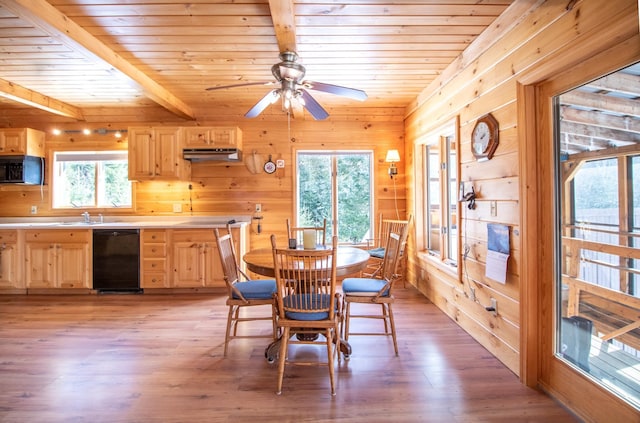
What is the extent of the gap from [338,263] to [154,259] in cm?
282

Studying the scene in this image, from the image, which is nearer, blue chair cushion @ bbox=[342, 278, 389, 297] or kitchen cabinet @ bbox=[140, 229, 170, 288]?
blue chair cushion @ bbox=[342, 278, 389, 297]

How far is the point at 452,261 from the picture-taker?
3.42 m

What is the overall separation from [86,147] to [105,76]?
5.26 feet

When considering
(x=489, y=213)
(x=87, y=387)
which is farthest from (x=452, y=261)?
(x=87, y=387)

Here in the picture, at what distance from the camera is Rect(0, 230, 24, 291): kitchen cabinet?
13.2 feet

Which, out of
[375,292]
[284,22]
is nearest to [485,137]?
[375,292]

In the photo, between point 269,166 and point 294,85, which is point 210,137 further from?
point 294,85

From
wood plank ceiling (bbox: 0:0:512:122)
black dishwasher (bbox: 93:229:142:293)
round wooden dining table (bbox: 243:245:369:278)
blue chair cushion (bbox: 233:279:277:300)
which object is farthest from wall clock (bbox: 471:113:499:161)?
black dishwasher (bbox: 93:229:142:293)

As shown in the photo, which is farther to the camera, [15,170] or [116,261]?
[15,170]

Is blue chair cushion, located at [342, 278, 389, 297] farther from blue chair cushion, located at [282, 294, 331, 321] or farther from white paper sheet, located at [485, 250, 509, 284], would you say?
white paper sheet, located at [485, 250, 509, 284]

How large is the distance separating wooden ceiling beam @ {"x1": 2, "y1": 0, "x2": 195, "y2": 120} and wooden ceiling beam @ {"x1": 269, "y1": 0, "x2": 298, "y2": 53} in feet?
4.93

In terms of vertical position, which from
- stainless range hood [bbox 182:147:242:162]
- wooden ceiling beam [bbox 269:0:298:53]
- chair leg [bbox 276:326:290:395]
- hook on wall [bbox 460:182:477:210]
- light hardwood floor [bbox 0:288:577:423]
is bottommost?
light hardwood floor [bbox 0:288:577:423]

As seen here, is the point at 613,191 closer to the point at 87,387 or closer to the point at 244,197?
the point at 87,387

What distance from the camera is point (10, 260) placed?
4020mm
